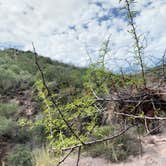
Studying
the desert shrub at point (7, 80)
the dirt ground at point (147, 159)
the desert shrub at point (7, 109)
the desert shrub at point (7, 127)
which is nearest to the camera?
the dirt ground at point (147, 159)

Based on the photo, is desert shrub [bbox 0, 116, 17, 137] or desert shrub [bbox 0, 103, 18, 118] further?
desert shrub [bbox 0, 103, 18, 118]

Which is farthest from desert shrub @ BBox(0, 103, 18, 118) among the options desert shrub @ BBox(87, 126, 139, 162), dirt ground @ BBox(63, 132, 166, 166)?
dirt ground @ BBox(63, 132, 166, 166)

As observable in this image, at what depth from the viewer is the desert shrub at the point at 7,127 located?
10.3 metres

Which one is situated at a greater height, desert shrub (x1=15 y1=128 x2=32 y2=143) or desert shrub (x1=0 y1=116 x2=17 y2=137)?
desert shrub (x1=0 y1=116 x2=17 y2=137)

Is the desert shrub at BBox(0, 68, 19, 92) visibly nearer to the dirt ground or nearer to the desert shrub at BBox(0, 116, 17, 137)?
the desert shrub at BBox(0, 116, 17, 137)

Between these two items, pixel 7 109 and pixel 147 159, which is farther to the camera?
pixel 7 109

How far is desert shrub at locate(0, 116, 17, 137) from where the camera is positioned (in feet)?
33.8

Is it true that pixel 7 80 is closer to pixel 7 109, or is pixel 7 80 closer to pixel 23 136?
pixel 7 109

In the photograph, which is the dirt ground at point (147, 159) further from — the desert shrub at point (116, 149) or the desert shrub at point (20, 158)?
the desert shrub at point (20, 158)

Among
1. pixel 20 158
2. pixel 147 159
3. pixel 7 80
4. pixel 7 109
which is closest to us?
pixel 147 159

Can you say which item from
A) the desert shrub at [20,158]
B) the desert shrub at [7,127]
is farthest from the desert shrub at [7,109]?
the desert shrub at [20,158]

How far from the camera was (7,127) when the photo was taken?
10359 mm

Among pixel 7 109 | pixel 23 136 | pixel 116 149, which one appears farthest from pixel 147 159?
pixel 7 109

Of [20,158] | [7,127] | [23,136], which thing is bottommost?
[20,158]
